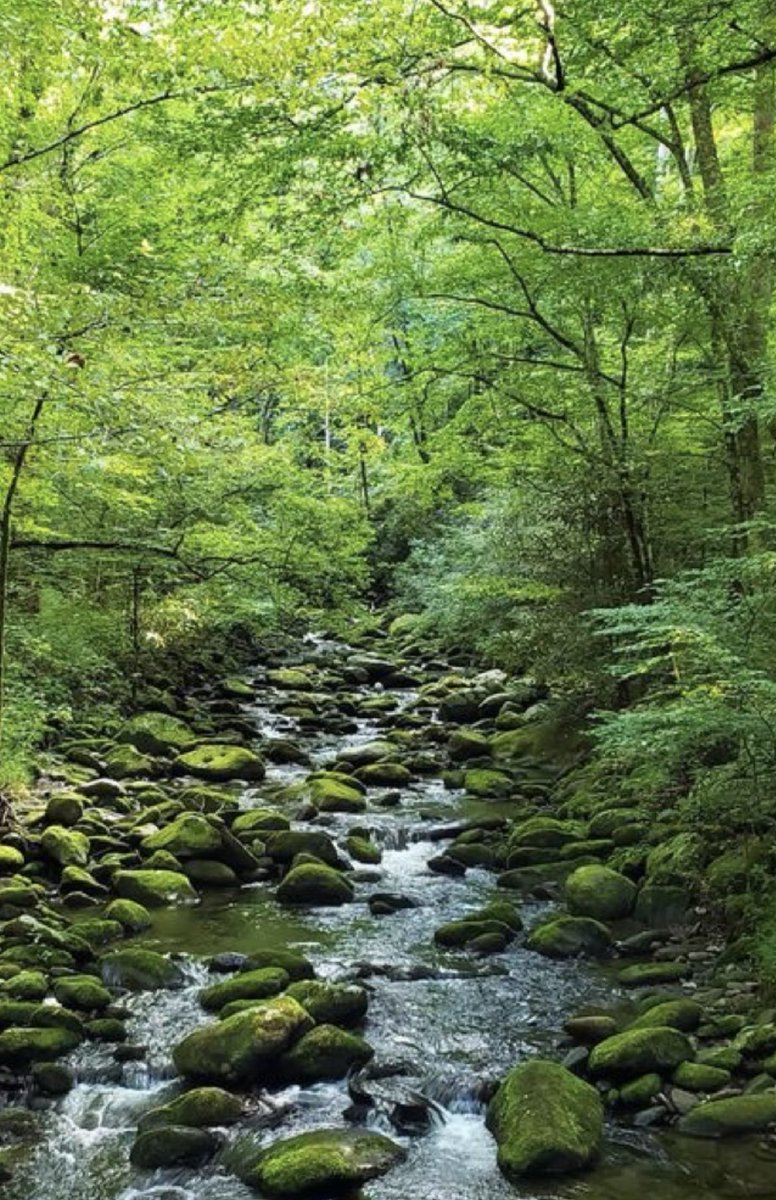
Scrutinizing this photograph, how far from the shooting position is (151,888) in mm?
8352

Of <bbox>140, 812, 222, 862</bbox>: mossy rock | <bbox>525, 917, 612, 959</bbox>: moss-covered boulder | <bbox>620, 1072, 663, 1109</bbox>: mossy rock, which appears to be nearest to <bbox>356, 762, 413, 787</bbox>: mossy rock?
<bbox>140, 812, 222, 862</bbox>: mossy rock

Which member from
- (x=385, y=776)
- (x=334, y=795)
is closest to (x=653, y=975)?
(x=334, y=795)

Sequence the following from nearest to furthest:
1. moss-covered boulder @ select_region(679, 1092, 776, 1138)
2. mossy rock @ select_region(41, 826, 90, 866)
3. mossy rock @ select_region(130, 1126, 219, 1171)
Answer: moss-covered boulder @ select_region(679, 1092, 776, 1138) → mossy rock @ select_region(130, 1126, 219, 1171) → mossy rock @ select_region(41, 826, 90, 866)

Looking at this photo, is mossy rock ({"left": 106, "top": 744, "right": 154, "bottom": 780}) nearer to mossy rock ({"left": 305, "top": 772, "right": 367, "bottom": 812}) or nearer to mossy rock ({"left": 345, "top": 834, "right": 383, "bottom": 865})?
mossy rock ({"left": 305, "top": 772, "right": 367, "bottom": 812})

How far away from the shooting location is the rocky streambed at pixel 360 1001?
15.0 ft

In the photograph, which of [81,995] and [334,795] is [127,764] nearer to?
[334,795]

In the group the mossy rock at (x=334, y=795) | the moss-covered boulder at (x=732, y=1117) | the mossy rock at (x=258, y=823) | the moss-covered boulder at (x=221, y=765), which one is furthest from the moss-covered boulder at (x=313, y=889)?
the moss-covered boulder at (x=732, y=1117)

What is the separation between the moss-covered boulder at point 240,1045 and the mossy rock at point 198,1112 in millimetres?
240

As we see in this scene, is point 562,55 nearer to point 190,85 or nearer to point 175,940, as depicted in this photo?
point 190,85

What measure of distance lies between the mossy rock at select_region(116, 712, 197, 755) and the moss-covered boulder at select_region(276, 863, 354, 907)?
195 inches

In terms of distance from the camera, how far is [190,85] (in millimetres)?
7242

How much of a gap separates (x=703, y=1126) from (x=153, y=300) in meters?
6.78

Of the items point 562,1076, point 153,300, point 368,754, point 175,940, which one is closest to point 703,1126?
point 562,1076

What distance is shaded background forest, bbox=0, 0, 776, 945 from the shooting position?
651cm
